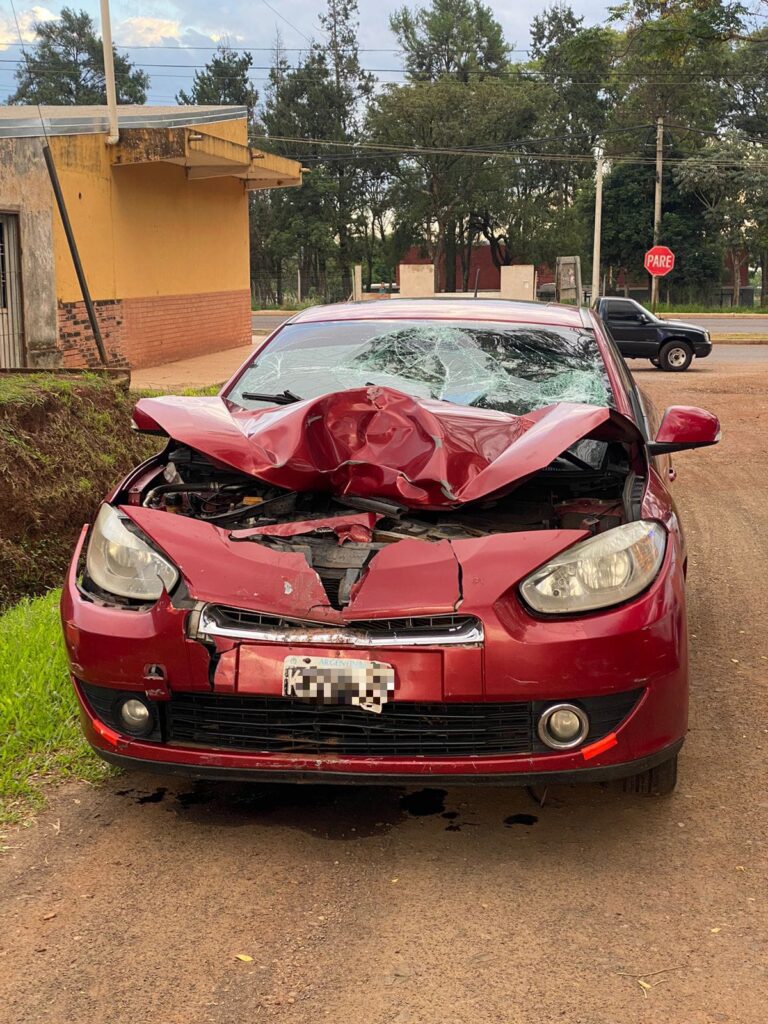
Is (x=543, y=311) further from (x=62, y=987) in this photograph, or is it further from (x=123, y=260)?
(x=123, y=260)

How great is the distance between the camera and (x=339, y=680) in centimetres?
298

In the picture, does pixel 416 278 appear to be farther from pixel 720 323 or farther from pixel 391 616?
pixel 391 616

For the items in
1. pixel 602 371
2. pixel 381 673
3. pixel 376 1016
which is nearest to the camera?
pixel 376 1016

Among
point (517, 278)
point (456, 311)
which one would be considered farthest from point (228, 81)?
point (456, 311)

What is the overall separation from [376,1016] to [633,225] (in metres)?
53.0

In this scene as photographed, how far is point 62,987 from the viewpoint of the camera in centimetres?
261

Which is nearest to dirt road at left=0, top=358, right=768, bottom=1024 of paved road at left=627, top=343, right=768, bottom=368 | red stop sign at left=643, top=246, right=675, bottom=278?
paved road at left=627, top=343, right=768, bottom=368

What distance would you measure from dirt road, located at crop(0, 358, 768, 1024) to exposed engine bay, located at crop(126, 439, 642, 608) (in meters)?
0.81

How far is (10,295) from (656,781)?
12.9m

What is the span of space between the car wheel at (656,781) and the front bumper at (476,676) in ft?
0.96

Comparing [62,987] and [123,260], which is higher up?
[123,260]

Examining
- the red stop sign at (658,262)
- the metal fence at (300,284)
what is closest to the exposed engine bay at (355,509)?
the red stop sign at (658,262)

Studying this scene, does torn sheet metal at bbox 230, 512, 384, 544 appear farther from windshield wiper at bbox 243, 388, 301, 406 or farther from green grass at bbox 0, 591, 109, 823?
windshield wiper at bbox 243, 388, 301, 406

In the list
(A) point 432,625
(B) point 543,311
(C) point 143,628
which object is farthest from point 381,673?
(B) point 543,311
